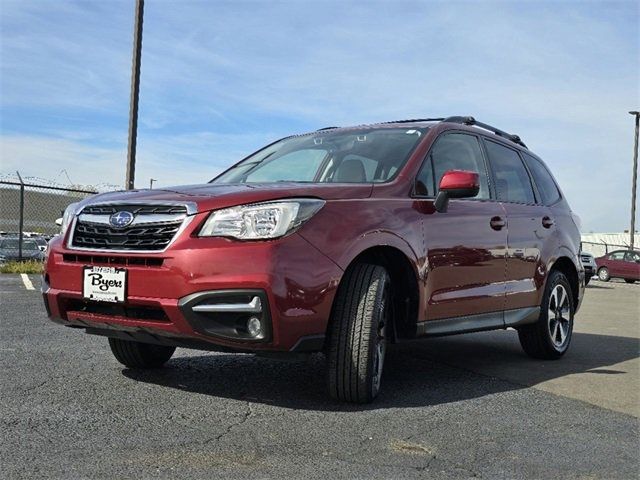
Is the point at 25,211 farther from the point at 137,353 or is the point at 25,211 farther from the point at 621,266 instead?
the point at 621,266

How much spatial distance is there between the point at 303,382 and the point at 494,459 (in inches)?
65.7

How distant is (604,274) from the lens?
29969 mm

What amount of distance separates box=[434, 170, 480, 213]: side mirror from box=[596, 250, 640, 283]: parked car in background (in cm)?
2701

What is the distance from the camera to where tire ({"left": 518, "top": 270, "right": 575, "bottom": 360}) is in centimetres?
588

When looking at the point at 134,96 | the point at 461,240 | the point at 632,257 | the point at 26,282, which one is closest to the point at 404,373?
the point at 461,240

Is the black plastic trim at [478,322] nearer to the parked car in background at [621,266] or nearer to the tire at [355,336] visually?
the tire at [355,336]

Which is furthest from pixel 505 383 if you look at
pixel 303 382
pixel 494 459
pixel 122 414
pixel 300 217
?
pixel 122 414

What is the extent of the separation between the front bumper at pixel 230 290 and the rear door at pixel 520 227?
211cm

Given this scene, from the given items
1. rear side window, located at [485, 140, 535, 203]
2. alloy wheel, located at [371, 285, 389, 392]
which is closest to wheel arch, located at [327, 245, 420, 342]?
alloy wheel, located at [371, 285, 389, 392]

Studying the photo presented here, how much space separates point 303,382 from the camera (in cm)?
454

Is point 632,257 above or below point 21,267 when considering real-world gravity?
below

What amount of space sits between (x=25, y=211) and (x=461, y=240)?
47.1 ft

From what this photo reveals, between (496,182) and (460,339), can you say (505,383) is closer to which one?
(496,182)

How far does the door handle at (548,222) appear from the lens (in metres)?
5.91
